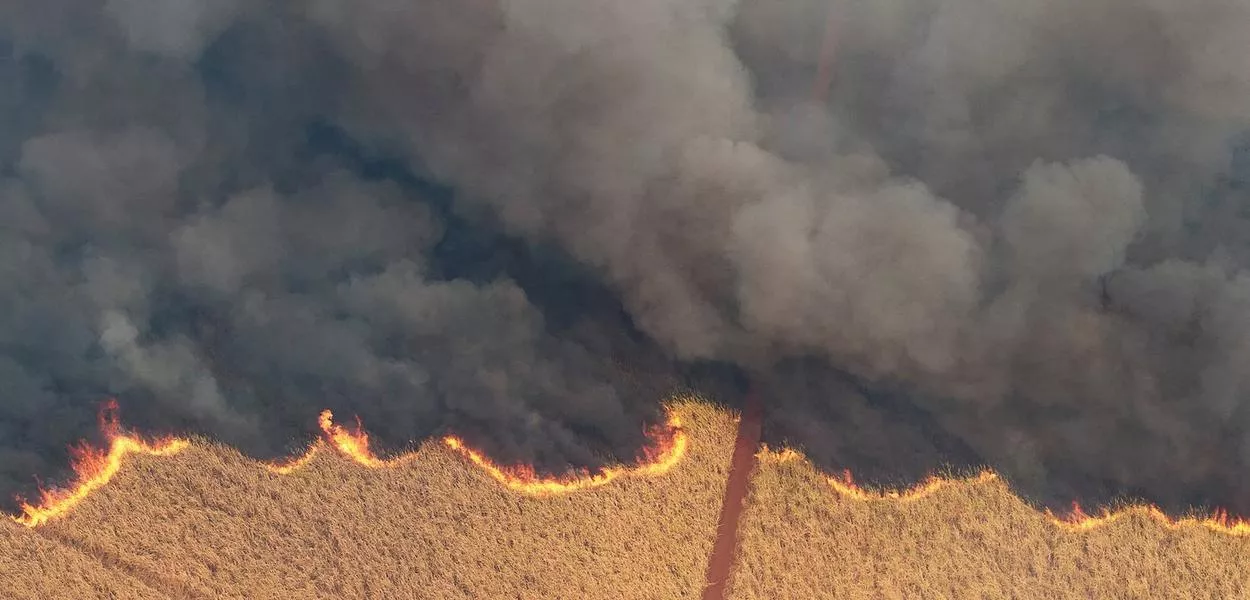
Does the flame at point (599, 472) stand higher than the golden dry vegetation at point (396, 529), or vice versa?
the flame at point (599, 472)

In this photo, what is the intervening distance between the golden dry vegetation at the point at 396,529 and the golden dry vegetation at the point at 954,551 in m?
0.30

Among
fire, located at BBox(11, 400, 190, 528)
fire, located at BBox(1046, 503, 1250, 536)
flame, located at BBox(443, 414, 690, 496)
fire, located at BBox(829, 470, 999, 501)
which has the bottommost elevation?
fire, located at BBox(11, 400, 190, 528)

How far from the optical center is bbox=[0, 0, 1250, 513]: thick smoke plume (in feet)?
12.1

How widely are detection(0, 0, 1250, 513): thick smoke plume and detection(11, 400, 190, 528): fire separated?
0.10 m

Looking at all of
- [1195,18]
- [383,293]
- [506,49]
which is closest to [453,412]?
[383,293]

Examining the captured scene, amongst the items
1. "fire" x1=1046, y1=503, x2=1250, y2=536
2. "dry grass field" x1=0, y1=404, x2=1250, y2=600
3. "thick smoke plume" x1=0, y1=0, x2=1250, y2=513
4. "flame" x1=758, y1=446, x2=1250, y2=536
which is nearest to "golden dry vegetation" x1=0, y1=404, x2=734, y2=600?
"dry grass field" x1=0, y1=404, x2=1250, y2=600

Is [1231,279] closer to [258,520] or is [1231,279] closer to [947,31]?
[947,31]

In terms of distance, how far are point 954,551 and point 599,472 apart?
1.72 metres

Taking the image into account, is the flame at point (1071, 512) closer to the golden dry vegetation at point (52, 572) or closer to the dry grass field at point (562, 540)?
the dry grass field at point (562, 540)

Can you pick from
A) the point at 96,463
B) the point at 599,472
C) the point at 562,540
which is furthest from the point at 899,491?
the point at 96,463

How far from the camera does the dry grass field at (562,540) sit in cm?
377

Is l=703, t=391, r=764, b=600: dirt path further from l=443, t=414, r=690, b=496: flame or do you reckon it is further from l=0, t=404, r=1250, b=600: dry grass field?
l=443, t=414, r=690, b=496: flame

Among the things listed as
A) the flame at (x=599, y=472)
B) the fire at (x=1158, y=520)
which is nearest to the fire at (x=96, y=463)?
the flame at (x=599, y=472)

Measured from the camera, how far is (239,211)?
13.2 ft
